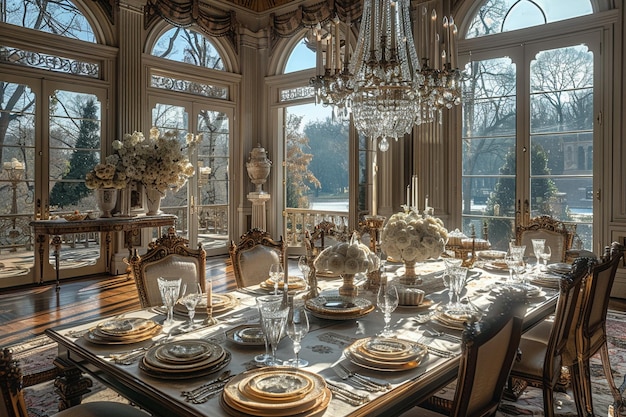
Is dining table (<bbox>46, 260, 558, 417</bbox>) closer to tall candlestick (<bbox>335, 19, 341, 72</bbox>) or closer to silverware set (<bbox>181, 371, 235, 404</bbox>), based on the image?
silverware set (<bbox>181, 371, 235, 404</bbox>)

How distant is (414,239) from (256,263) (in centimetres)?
99

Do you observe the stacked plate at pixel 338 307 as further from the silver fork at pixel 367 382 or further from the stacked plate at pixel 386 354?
the silver fork at pixel 367 382

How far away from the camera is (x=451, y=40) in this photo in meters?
3.02

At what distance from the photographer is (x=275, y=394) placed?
1.19 m

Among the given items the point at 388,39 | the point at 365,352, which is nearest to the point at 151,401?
the point at 365,352

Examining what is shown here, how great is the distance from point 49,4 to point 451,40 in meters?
4.61

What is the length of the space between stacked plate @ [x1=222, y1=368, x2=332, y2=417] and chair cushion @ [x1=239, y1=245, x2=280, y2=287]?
149cm

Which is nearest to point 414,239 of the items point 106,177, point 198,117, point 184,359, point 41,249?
point 184,359

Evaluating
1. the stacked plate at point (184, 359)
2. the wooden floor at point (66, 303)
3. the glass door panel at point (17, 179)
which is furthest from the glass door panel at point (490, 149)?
the glass door panel at point (17, 179)

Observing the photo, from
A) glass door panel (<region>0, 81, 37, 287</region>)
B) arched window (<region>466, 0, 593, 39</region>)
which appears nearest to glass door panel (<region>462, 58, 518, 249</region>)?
arched window (<region>466, 0, 593, 39</region>)

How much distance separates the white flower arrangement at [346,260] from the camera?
2.12 meters

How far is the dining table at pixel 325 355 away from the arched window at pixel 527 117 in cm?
296

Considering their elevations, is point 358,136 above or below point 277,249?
above

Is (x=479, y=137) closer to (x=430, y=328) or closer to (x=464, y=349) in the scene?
(x=430, y=328)
